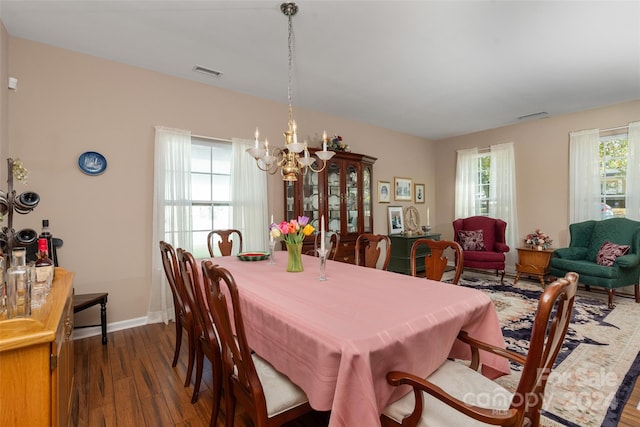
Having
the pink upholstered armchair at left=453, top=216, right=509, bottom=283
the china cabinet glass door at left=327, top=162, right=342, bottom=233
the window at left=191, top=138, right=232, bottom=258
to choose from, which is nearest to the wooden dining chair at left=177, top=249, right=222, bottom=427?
the window at left=191, top=138, right=232, bottom=258

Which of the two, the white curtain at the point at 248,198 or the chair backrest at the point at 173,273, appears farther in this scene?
the white curtain at the point at 248,198

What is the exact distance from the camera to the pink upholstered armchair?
4852 millimetres

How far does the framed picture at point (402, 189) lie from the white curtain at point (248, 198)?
288 cm

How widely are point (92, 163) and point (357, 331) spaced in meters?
3.15

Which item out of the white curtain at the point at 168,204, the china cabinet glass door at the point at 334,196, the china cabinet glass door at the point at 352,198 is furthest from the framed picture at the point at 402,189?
the white curtain at the point at 168,204

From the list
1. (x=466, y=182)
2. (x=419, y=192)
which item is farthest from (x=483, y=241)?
(x=419, y=192)

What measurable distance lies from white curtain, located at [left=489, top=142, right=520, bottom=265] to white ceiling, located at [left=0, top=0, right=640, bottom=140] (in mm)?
1402

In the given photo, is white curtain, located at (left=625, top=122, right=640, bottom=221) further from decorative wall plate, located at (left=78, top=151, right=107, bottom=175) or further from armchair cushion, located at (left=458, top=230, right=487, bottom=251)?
decorative wall plate, located at (left=78, top=151, right=107, bottom=175)

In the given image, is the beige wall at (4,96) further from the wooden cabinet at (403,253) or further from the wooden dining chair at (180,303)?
the wooden cabinet at (403,253)

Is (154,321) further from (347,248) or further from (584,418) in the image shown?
(584,418)

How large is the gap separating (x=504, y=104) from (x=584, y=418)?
393 centimetres

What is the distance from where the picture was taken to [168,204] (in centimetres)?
332

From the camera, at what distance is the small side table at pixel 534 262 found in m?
4.52

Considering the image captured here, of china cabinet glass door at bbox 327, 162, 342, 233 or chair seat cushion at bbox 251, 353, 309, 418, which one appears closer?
chair seat cushion at bbox 251, 353, 309, 418
